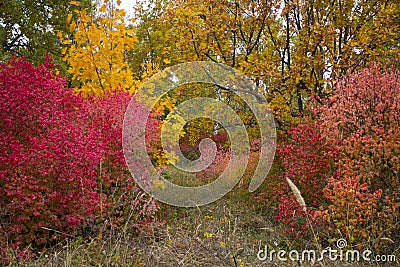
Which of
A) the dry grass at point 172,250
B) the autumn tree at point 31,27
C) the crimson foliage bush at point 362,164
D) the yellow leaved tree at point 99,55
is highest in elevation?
the autumn tree at point 31,27

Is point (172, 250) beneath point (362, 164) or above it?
beneath

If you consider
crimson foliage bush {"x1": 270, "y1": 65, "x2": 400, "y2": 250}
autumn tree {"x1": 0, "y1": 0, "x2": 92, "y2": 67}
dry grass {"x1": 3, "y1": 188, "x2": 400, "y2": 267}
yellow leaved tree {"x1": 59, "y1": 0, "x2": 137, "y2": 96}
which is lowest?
dry grass {"x1": 3, "y1": 188, "x2": 400, "y2": 267}

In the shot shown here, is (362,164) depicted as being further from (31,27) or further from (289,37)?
(31,27)

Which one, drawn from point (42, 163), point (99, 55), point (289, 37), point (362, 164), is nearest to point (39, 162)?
point (42, 163)

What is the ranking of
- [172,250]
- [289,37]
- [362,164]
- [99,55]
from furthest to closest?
[289,37] < [99,55] < [362,164] < [172,250]

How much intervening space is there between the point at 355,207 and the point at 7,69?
12.0 feet

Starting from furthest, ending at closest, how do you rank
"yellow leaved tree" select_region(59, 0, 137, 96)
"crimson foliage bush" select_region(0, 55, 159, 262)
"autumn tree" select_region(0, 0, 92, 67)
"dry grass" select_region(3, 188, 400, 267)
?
"autumn tree" select_region(0, 0, 92, 67) < "yellow leaved tree" select_region(59, 0, 137, 96) < "crimson foliage bush" select_region(0, 55, 159, 262) < "dry grass" select_region(3, 188, 400, 267)

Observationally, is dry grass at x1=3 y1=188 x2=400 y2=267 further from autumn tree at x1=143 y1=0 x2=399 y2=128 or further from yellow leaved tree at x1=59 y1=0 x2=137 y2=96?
yellow leaved tree at x1=59 y1=0 x2=137 y2=96

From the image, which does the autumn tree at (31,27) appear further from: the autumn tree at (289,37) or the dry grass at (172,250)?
the dry grass at (172,250)

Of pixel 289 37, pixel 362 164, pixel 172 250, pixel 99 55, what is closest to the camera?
pixel 172 250

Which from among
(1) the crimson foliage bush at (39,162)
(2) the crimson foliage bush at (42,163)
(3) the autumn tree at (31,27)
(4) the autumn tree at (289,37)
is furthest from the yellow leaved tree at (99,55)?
(3) the autumn tree at (31,27)

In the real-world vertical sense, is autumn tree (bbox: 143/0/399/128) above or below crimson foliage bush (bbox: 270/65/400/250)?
above

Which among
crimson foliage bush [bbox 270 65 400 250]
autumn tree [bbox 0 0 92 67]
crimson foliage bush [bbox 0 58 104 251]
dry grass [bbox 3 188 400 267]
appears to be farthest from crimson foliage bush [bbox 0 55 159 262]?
autumn tree [bbox 0 0 92 67]

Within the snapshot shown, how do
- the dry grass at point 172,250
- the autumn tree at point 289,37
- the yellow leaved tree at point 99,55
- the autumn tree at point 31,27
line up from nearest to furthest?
the dry grass at point 172,250
the autumn tree at point 289,37
the yellow leaved tree at point 99,55
the autumn tree at point 31,27
